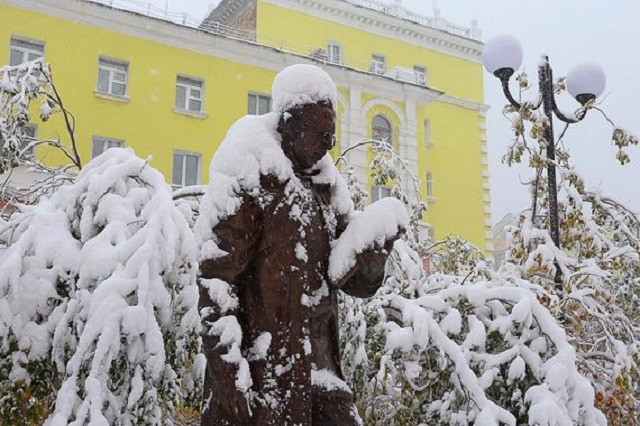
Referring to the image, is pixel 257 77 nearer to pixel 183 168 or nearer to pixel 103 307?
pixel 183 168

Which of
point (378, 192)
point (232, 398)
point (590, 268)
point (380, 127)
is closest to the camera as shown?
point (232, 398)

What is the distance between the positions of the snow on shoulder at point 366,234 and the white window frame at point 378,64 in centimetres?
2115

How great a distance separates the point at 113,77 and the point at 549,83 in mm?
13652

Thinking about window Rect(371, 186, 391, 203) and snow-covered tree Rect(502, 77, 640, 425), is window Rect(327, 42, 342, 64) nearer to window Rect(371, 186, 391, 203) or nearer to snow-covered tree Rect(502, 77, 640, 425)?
window Rect(371, 186, 391, 203)

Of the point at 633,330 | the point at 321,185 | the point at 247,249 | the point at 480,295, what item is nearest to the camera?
the point at 247,249

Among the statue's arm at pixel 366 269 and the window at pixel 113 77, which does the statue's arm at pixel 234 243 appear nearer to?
the statue's arm at pixel 366 269

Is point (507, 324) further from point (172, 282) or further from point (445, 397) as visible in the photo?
point (172, 282)

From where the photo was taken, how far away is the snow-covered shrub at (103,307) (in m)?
4.22

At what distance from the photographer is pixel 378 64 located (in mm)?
24188

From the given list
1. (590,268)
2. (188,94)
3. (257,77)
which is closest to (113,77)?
(188,94)

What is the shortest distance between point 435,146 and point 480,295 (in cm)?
1893

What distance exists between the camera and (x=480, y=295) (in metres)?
5.98

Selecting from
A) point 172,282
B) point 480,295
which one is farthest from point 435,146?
point 172,282

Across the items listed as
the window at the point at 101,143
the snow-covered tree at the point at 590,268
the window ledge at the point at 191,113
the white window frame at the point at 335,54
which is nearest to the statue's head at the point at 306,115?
the snow-covered tree at the point at 590,268
